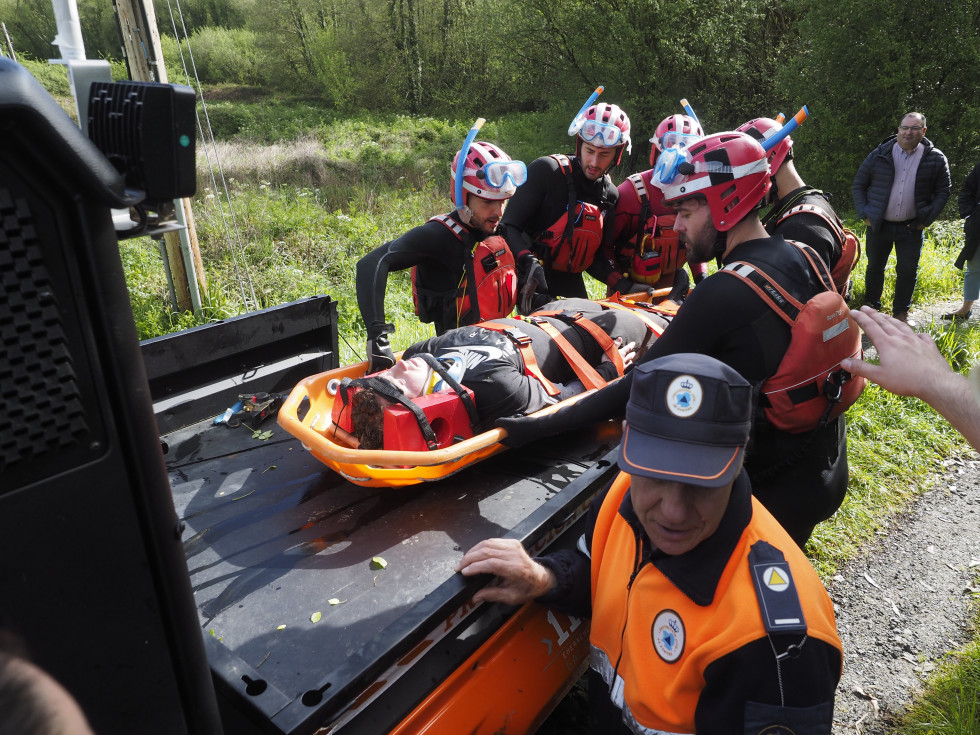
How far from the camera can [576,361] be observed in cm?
366

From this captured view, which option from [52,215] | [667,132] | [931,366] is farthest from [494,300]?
[52,215]

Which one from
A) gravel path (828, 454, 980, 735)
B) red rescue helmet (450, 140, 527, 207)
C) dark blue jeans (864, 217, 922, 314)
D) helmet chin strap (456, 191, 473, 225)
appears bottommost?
gravel path (828, 454, 980, 735)

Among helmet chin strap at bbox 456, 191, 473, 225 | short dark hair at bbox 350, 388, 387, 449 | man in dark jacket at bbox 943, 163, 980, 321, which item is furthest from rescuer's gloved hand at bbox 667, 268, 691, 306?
man in dark jacket at bbox 943, 163, 980, 321

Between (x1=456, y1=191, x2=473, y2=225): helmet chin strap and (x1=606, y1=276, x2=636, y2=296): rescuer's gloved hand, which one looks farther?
(x1=606, y1=276, x2=636, y2=296): rescuer's gloved hand

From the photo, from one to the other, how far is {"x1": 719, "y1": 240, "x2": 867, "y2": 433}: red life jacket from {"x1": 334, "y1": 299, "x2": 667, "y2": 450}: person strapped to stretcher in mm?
1185

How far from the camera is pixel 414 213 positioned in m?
12.0

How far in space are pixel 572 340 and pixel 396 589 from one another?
191cm

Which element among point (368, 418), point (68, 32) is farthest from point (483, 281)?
point (68, 32)

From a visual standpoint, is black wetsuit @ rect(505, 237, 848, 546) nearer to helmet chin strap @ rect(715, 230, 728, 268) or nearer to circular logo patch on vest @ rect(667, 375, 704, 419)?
helmet chin strap @ rect(715, 230, 728, 268)

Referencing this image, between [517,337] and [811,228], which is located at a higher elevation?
[811,228]

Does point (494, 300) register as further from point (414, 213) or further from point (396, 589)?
point (414, 213)

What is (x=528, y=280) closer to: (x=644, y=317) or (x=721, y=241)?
(x=644, y=317)

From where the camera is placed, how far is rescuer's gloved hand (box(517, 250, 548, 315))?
4.54 metres

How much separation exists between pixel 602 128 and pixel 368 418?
291 centimetres
